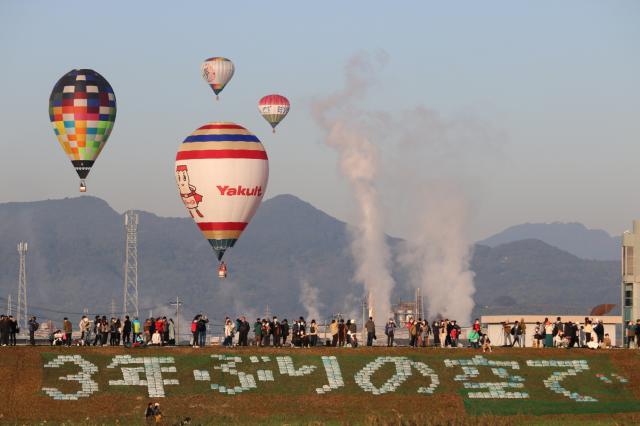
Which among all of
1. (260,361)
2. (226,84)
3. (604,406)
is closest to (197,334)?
(260,361)

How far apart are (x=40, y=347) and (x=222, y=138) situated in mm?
30765

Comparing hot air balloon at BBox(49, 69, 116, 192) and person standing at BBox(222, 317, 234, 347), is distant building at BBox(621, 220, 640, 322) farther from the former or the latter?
hot air balloon at BBox(49, 69, 116, 192)

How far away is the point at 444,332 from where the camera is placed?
9675 cm

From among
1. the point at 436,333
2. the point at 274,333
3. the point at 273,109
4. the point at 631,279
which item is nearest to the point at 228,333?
the point at 274,333

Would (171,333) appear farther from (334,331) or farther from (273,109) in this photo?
(273,109)

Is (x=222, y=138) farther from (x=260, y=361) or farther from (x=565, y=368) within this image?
(x=565, y=368)

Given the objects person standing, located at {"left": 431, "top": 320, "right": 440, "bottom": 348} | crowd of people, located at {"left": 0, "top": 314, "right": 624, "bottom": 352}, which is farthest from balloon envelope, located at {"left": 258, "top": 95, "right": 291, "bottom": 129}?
person standing, located at {"left": 431, "top": 320, "right": 440, "bottom": 348}

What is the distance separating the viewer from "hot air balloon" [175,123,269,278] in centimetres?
11186

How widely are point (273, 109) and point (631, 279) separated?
55.6m

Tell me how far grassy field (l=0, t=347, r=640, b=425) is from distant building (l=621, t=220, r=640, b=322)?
24.0 meters

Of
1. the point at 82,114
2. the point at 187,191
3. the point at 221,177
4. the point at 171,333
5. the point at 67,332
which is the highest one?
the point at 82,114

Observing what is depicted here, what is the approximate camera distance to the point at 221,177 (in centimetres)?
11200

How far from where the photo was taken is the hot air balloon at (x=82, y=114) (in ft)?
364

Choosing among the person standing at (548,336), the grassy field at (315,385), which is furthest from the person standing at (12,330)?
the person standing at (548,336)
